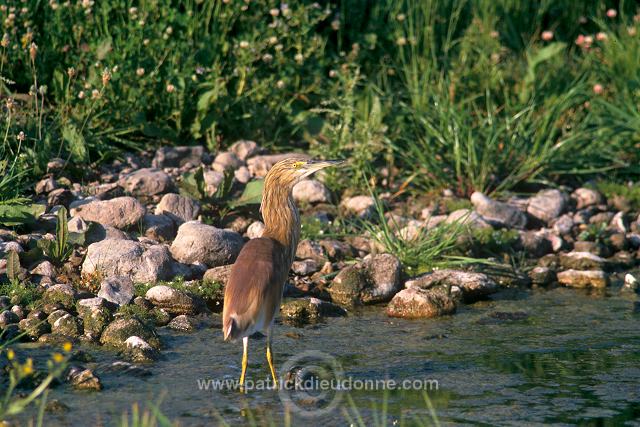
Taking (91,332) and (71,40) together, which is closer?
(91,332)

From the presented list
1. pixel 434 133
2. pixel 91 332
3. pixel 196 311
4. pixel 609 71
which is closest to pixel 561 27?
pixel 609 71

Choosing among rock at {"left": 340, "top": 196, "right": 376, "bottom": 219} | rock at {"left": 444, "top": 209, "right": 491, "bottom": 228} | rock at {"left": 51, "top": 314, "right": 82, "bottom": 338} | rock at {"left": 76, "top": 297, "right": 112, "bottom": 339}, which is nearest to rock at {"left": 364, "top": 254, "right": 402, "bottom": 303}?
rock at {"left": 444, "top": 209, "right": 491, "bottom": 228}

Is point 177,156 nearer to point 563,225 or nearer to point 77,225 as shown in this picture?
point 77,225

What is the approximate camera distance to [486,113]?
10.0 meters

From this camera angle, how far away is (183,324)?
6.73m

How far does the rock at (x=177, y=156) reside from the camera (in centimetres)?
918

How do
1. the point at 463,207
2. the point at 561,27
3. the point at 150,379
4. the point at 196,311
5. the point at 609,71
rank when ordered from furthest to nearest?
the point at 561,27
the point at 609,71
the point at 463,207
the point at 196,311
the point at 150,379

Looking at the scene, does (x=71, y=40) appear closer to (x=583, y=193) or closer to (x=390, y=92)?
(x=390, y=92)

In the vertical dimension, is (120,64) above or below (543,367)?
above

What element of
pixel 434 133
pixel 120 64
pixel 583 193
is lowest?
pixel 583 193

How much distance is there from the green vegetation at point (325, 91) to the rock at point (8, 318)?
6.04 ft

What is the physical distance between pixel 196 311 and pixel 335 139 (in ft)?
9.06

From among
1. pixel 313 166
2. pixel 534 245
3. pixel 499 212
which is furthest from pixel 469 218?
pixel 313 166

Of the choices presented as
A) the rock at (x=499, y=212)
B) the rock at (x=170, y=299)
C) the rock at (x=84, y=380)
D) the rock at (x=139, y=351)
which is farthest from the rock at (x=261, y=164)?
the rock at (x=84, y=380)
